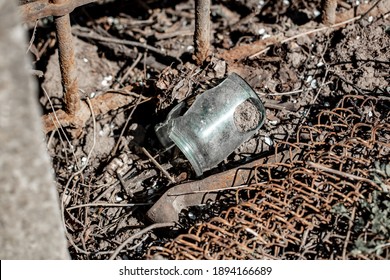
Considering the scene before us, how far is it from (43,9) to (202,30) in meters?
0.86

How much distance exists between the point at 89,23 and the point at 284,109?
Answer: 1.49 metres

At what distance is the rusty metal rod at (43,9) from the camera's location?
319cm

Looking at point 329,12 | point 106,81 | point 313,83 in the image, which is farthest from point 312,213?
point 106,81

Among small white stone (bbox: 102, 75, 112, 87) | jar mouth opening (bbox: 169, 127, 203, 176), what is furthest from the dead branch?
jar mouth opening (bbox: 169, 127, 203, 176)

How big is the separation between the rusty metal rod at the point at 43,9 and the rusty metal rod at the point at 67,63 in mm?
17

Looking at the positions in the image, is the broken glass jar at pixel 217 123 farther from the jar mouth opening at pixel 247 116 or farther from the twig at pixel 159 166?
the twig at pixel 159 166

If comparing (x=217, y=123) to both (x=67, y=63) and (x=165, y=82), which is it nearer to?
(x=165, y=82)

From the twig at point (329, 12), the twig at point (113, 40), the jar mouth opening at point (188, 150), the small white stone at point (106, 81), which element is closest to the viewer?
the jar mouth opening at point (188, 150)

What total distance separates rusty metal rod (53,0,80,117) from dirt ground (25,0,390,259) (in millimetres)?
175

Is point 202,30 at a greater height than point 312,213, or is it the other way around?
point 202,30

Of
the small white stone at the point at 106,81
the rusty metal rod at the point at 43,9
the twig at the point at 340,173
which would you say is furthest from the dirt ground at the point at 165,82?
the rusty metal rod at the point at 43,9

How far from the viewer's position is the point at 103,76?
4.09 m

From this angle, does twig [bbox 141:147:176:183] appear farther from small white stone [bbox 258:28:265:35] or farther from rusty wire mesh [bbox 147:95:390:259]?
small white stone [bbox 258:28:265:35]

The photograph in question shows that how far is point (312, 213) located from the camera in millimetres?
2879
